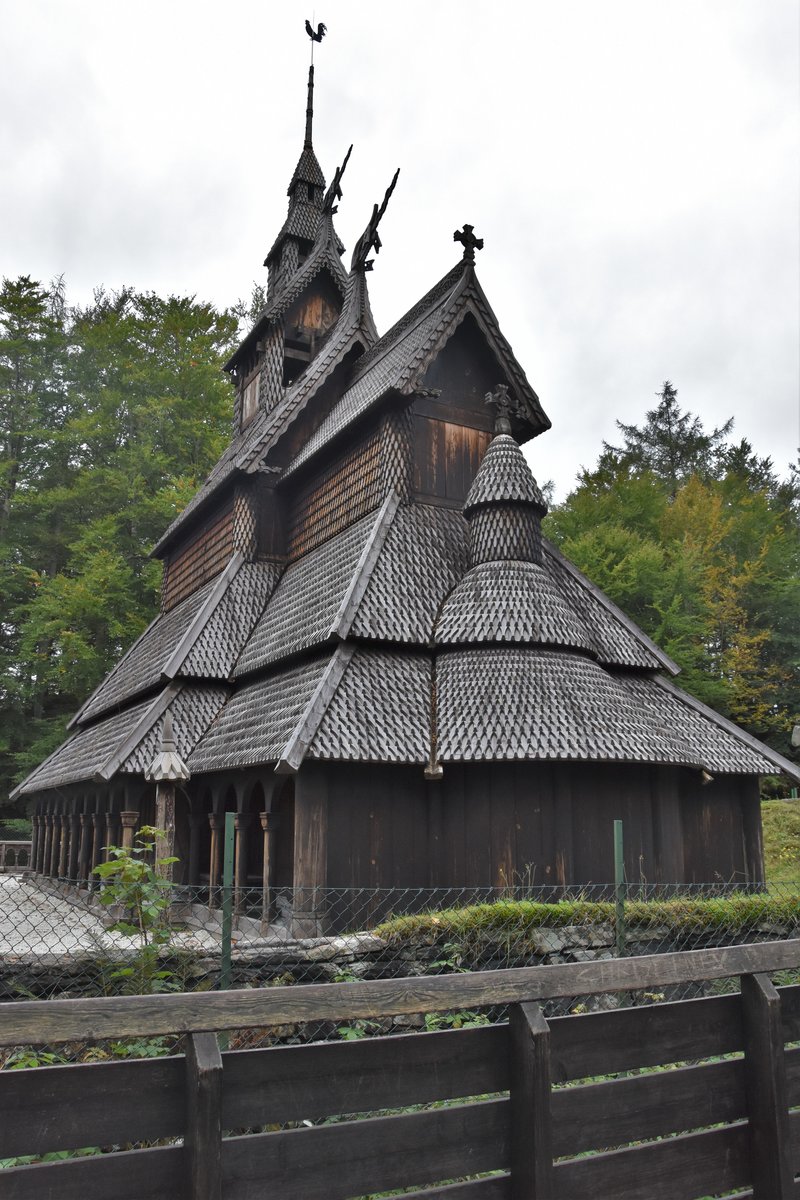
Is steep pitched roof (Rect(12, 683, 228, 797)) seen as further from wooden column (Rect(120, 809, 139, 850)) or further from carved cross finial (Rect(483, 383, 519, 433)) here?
carved cross finial (Rect(483, 383, 519, 433))

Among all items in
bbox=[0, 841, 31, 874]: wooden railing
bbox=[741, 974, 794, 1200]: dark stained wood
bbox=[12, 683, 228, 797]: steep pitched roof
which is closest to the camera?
A: bbox=[741, 974, 794, 1200]: dark stained wood

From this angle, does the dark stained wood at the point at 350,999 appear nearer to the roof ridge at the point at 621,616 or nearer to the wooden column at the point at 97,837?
the roof ridge at the point at 621,616

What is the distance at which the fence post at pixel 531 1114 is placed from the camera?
2830 mm

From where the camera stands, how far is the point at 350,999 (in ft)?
9.21

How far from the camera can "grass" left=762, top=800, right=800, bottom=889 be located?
63.6 feet

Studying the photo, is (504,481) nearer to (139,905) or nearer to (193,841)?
(193,841)

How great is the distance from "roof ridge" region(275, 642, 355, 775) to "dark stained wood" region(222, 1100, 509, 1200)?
728 centimetres

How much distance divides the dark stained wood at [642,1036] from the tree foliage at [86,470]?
25575 mm

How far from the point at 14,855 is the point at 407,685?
20601 millimetres

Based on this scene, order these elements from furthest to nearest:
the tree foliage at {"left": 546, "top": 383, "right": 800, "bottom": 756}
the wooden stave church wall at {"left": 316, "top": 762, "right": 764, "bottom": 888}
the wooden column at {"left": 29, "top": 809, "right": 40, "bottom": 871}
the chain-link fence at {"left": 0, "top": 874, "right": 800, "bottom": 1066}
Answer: the tree foliage at {"left": 546, "top": 383, "right": 800, "bottom": 756}
the wooden column at {"left": 29, "top": 809, "right": 40, "bottom": 871}
the wooden stave church wall at {"left": 316, "top": 762, "right": 764, "bottom": 888}
the chain-link fence at {"left": 0, "top": 874, "right": 800, "bottom": 1066}

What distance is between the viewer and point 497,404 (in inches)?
585

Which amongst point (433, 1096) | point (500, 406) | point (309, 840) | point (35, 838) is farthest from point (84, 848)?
point (433, 1096)

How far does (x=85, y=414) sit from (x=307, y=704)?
85.5ft

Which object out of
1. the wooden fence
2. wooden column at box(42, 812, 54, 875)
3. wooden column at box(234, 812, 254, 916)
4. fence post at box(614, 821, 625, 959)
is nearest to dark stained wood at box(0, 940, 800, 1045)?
the wooden fence
